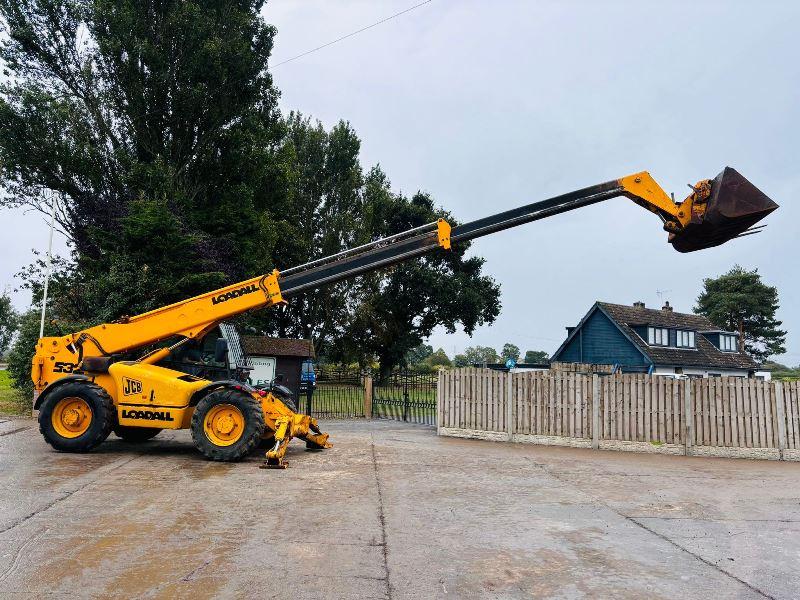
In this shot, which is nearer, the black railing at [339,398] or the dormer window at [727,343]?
the black railing at [339,398]

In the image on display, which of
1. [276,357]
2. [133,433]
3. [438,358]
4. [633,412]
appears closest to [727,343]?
[633,412]

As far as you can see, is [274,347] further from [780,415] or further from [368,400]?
[780,415]

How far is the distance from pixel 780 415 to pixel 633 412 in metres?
2.92

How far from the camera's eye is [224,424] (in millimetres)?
10141

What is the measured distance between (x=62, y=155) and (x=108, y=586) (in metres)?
19.6

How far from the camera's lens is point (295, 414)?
36.2ft

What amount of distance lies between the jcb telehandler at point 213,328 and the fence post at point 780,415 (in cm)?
457

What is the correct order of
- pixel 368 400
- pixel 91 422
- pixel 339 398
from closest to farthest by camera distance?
pixel 91 422
pixel 368 400
pixel 339 398

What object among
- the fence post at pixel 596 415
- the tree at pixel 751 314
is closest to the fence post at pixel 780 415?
the fence post at pixel 596 415

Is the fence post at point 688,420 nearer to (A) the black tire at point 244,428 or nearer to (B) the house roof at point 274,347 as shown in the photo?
(A) the black tire at point 244,428

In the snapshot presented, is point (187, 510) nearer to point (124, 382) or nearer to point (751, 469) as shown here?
point (124, 382)

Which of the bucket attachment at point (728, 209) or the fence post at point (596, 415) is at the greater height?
the bucket attachment at point (728, 209)

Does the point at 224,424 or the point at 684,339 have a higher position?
the point at 684,339

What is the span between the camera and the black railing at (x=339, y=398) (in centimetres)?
1945
